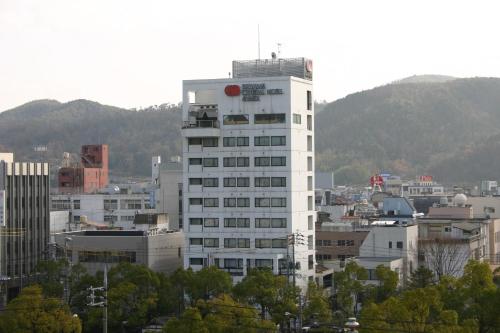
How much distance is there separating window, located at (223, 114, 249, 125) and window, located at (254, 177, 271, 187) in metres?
3.37

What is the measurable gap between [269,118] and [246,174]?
3518 millimetres

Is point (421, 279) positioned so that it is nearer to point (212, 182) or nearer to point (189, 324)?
point (212, 182)

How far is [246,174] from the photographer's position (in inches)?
2392

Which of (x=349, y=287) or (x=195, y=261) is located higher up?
(x=195, y=261)

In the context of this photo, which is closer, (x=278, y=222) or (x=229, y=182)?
(x=278, y=222)

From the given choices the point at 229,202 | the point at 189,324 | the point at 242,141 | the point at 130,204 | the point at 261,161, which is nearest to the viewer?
the point at 189,324

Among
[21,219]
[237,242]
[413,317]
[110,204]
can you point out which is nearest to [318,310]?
[413,317]

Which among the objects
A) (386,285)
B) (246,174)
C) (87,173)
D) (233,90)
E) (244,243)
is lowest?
(386,285)

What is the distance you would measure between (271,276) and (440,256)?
16196 mm

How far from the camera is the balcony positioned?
60500 millimetres

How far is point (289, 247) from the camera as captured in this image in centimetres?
5903

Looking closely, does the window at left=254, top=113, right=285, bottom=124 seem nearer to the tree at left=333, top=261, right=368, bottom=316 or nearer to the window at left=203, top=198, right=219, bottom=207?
the window at left=203, top=198, right=219, bottom=207

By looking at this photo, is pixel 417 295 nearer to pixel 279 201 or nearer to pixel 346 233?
pixel 279 201

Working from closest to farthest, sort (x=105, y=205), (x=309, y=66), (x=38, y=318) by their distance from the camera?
(x=38, y=318) → (x=309, y=66) → (x=105, y=205)
